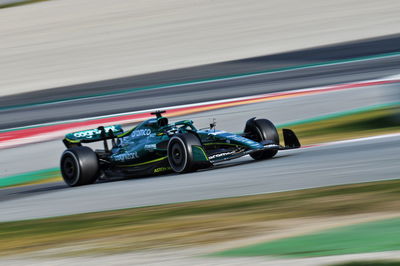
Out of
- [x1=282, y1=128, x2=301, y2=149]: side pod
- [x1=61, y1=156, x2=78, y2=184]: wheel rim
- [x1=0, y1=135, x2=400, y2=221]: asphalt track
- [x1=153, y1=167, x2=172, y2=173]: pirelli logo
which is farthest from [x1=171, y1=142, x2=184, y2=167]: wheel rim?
[x1=61, y1=156, x2=78, y2=184]: wheel rim

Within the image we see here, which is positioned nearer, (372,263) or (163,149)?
(372,263)

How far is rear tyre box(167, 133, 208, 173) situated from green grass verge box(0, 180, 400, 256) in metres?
2.12

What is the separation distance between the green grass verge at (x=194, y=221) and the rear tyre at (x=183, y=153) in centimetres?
212

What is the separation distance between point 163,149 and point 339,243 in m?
6.00

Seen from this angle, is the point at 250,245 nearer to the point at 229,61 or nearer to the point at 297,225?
the point at 297,225

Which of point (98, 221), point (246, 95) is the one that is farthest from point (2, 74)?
point (98, 221)

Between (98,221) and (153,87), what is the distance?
15043 millimetres

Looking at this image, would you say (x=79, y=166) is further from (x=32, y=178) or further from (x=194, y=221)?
Result: (x=194, y=221)

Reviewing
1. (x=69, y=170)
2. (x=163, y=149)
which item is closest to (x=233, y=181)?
(x=163, y=149)

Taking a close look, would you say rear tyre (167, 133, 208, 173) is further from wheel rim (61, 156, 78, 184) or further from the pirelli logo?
wheel rim (61, 156, 78, 184)

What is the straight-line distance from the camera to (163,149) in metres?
11.7

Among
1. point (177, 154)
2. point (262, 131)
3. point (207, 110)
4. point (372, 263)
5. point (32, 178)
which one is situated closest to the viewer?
point (372, 263)

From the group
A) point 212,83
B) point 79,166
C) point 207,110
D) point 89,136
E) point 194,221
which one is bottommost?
point 194,221

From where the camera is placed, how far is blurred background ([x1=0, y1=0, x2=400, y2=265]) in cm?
703
